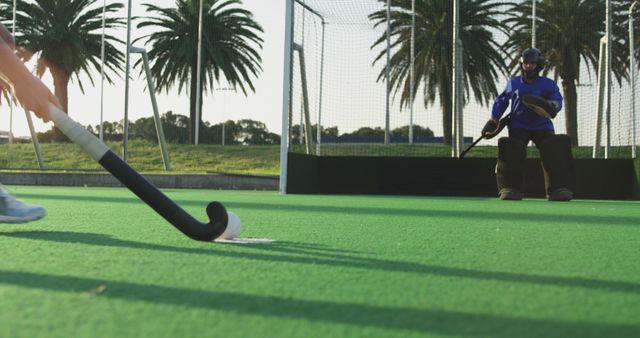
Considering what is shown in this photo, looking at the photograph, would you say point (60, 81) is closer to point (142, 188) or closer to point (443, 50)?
point (443, 50)

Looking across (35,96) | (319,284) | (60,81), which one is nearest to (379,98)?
(35,96)

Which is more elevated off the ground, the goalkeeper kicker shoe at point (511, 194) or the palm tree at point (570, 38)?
the palm tree at point (570, 38)

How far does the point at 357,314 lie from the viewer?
4.40 feet

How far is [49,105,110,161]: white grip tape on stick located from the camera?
7.95 ft

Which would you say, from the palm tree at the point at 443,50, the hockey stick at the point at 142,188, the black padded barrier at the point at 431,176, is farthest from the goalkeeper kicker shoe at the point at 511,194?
the hockey stick at the point at 142,188

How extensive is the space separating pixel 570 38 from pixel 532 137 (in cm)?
515

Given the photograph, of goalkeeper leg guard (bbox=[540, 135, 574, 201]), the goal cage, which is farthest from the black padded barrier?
goalkeeper leg guard (bbox=[540, 135, 574, 201])

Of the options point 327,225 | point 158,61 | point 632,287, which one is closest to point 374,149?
point 327,225

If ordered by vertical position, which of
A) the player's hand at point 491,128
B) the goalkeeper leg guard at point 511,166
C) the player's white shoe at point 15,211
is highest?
the player's hand at point 491,128

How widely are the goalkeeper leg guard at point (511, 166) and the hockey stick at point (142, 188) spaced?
4934mm

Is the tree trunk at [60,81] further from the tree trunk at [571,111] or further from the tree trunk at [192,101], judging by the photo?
the tree trunk at [571,111]

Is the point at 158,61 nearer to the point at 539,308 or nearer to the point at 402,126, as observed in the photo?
the point at 402,126

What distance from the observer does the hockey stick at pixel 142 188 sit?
237cm

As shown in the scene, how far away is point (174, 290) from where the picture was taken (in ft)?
5.17
